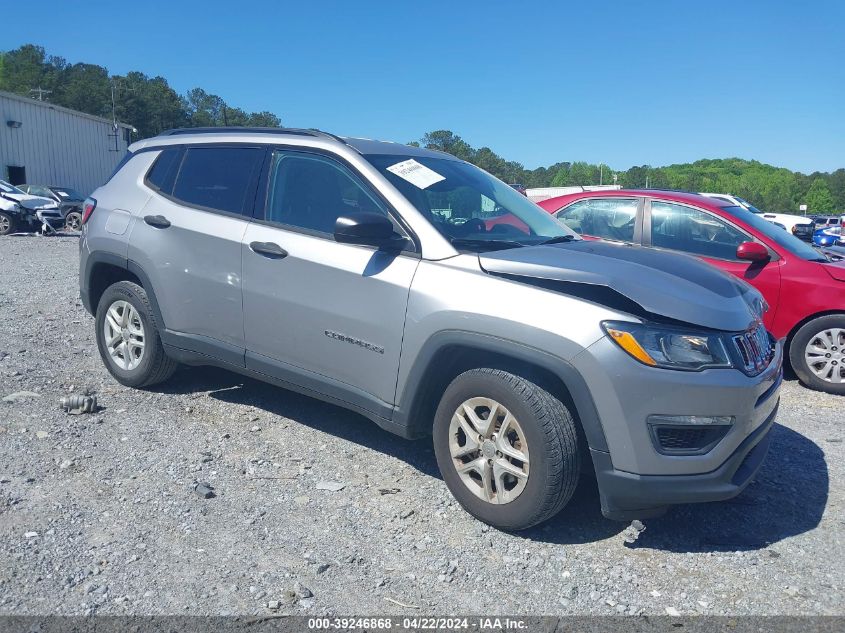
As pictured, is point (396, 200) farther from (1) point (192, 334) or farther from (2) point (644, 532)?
(2) point (644, 532)

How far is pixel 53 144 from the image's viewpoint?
1404 inches

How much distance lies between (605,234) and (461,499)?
13.4ft

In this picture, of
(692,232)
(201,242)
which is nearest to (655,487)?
(201,242)

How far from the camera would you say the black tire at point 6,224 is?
2128cm

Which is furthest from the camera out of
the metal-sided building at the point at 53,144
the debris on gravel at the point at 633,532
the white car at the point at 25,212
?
the metal-sided building at the point at 53,144

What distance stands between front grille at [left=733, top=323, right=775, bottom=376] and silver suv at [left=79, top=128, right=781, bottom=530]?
15 millimetres

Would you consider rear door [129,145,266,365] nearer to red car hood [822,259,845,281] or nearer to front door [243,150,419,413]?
front door [243,150,419,413]

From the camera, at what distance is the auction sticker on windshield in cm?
409

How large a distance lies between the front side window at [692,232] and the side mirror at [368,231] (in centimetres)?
371

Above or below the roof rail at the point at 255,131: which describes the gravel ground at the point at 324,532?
below

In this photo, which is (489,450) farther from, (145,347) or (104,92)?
(104,92)

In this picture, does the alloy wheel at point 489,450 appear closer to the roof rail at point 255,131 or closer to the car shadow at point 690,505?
the car shadow at point 690,505

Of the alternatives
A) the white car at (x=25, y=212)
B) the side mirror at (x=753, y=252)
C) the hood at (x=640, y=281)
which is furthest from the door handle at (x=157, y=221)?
the white car at (x=25, y=212)

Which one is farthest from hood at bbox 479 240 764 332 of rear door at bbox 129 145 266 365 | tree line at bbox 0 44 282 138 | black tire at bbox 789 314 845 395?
tree line at bbox 0 44 282 138
